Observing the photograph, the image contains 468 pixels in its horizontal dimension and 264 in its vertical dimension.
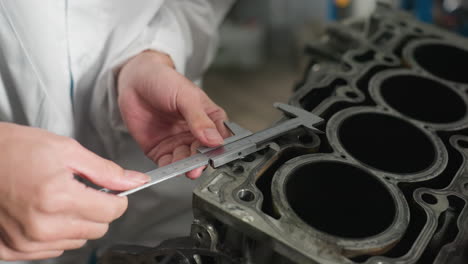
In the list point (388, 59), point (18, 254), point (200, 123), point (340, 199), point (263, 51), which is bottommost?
point (263, 51)

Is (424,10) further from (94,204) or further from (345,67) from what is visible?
(94,204)

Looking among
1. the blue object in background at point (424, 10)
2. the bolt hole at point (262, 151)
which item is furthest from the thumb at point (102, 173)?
the blue object in background at point (424, 10)

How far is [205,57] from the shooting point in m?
1.71

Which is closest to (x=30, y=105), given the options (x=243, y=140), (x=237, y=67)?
(x=243, y=140)

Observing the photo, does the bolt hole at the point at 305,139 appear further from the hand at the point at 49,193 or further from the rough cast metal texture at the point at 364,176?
the hand at the point at 49,193

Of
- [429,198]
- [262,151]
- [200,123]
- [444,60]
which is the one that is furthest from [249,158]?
[444,60]

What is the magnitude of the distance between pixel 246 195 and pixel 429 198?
0.39m

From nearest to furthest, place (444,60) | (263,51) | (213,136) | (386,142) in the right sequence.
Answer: (213,136) < (386,142) < (444,60) < (263,51)

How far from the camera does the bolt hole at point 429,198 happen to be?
3.11 feet

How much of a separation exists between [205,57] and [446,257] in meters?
1.13

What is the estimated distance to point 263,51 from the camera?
132 inches

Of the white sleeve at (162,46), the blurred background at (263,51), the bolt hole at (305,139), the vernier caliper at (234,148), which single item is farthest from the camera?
the blurred background at (263,51)

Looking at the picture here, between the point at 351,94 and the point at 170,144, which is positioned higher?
the point at 351,94

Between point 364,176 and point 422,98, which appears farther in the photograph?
point 422,98
